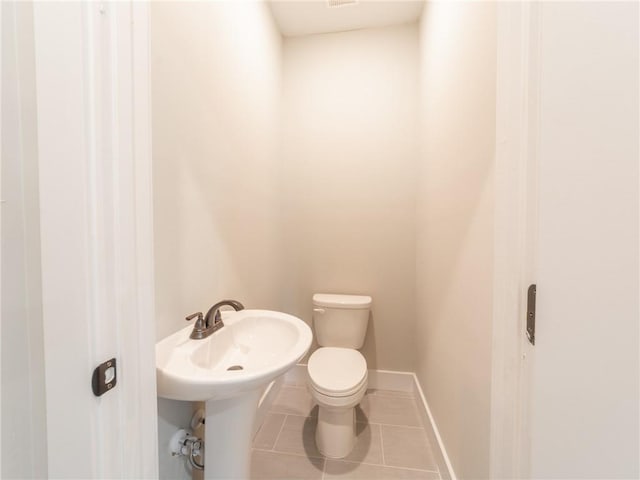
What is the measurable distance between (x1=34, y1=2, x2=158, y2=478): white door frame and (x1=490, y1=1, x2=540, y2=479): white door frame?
0.76 m

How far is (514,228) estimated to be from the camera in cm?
Answer: 56

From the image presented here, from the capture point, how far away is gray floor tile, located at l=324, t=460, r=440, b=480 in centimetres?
125

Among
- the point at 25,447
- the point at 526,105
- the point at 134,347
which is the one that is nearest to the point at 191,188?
the point at 134,347

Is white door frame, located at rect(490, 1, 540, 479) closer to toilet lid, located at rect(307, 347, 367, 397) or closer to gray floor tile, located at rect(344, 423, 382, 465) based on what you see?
toilet lid, located at rect(307, 347, 367, 397)

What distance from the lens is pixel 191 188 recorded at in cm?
98

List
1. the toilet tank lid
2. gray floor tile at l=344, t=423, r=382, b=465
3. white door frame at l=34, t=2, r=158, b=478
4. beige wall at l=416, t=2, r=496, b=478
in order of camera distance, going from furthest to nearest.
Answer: the toilet tank lid < gray floor tile at l=344, t=423, r=382, b=465 < beige wall at l=416, t=2, r=496, b=478 < white door frame at l=34, t=2, r=158, b=478

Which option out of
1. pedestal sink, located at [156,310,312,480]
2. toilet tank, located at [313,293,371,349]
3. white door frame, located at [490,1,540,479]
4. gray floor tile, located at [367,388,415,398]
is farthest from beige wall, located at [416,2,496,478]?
pedestal sink, located at [156,310,312,480]

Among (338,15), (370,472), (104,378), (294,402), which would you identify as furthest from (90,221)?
(338,15)

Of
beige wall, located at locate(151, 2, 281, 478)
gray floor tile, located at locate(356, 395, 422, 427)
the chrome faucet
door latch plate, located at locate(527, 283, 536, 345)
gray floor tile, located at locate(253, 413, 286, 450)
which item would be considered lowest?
gray floor tile, located at locate(356, 395, 422, 427)

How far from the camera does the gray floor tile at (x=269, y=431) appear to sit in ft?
4.72

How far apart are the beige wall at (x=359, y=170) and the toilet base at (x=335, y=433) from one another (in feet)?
2.17

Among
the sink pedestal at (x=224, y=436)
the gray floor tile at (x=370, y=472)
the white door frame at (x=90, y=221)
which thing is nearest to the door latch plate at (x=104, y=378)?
the white door frame at (x=90, y=221)

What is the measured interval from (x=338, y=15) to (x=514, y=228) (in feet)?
6.46

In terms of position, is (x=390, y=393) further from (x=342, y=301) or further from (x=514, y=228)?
(x=514, y=228)
